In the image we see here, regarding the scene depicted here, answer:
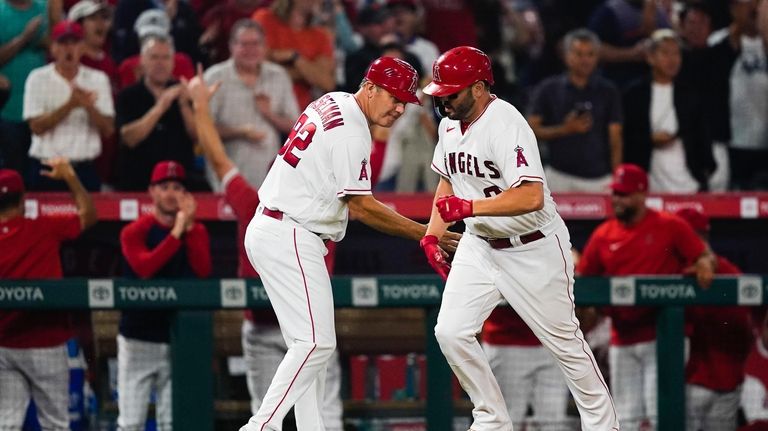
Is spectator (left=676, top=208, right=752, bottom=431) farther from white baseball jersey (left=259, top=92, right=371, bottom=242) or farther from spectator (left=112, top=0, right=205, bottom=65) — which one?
spectator (left=112, top=0, right=205, bottom=65)

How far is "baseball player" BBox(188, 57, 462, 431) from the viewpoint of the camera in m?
5.31

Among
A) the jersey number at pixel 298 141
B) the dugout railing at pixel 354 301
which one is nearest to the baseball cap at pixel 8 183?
the dugout railing at pixel 354 301

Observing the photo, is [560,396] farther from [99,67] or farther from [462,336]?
[99,67]

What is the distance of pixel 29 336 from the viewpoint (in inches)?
261

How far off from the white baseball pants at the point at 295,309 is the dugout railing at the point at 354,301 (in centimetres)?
116

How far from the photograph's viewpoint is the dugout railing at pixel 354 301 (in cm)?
650

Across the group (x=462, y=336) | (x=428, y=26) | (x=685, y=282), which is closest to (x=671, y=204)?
(x=685, y=282)

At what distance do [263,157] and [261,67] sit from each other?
0.61m

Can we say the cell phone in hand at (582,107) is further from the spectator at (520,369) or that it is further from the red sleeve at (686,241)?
the spectator at (520,369)

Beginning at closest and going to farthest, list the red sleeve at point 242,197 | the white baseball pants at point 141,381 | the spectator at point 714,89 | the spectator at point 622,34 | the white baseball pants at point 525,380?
the white baseball pants at point 141,381, the red sleeve at point 242,197, the white baseball pants at point 525,380, the spectator at point 714,89, the spectator at point 622,34

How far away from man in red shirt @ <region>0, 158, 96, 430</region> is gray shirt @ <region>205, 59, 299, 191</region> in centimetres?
178

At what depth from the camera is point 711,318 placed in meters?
7.24

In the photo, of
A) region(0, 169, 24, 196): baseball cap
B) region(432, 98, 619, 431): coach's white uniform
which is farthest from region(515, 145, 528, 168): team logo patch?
region(0, 169, 24, 196): baseball cap

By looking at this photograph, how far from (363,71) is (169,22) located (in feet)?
4.66
